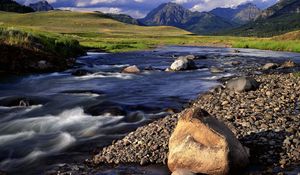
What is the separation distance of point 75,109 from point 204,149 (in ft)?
42.5

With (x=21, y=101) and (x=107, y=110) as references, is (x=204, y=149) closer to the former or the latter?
(x=107, y=110)

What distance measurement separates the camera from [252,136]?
635 inches

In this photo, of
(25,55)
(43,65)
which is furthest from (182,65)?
(25,55)

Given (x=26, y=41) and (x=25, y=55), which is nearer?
(x=25, y=55)

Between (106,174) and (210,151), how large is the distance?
3.72 meters

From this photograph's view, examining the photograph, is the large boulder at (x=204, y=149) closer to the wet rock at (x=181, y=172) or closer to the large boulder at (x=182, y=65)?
the wet rock at (x=181, y=172)

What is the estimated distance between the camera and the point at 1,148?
57.1ft

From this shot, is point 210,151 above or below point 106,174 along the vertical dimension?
above

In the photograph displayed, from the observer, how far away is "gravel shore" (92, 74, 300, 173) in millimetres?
14531

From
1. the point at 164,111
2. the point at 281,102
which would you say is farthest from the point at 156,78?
the point at 281,102

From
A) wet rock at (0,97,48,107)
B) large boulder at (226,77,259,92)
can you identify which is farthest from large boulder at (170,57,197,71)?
wet rock at (0,97,48,107)

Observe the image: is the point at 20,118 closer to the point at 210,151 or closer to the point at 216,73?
the point at 210,151

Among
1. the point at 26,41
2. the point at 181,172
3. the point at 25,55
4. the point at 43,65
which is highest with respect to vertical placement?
the point at 26,41

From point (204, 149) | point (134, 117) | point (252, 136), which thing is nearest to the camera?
point (204, 149)
